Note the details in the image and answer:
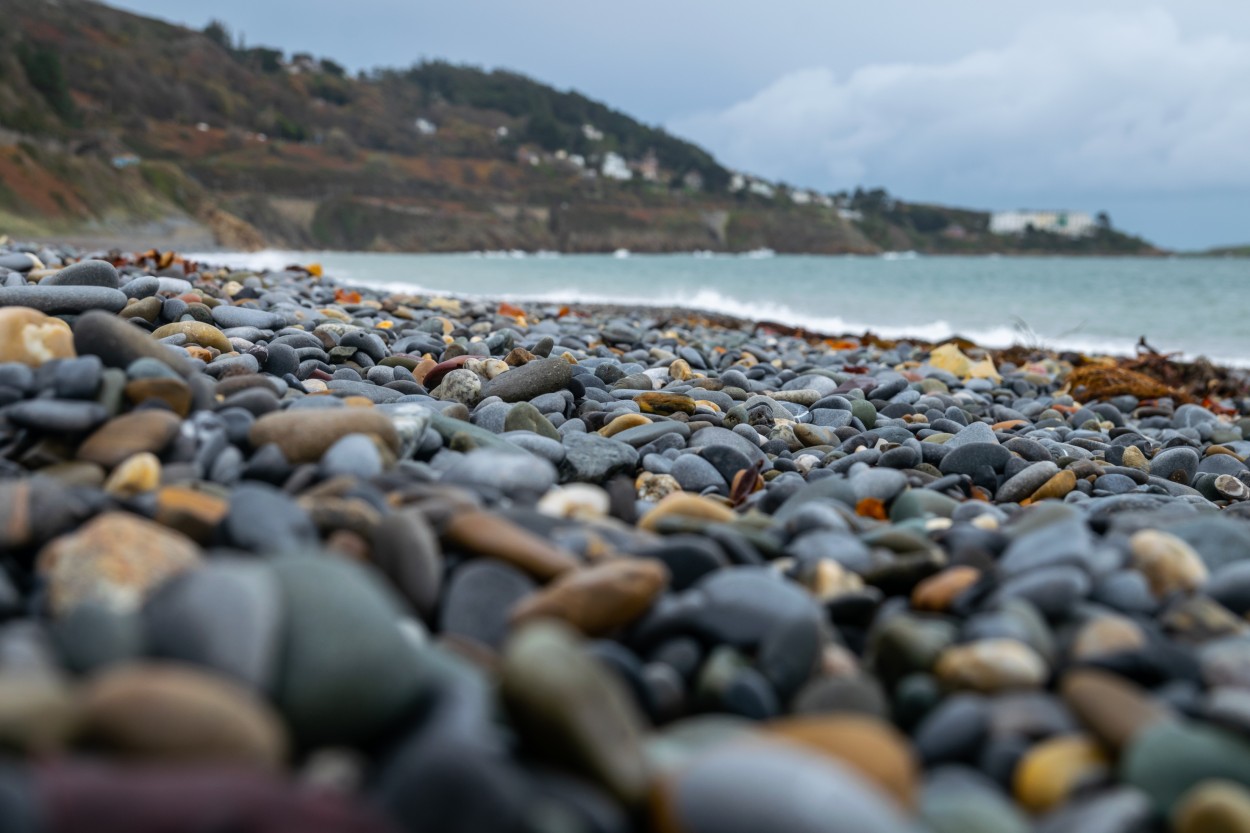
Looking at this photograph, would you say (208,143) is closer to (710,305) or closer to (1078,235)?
(710,305)

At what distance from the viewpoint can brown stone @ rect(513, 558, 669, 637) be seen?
4.69 feet

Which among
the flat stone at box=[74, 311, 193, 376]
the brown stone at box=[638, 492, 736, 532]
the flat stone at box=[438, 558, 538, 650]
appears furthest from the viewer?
the flat stone at box=[74, 311, 193, 376]

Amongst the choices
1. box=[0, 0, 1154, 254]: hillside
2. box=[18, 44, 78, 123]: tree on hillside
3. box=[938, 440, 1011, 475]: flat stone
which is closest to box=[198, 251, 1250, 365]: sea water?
box=[938, 440, 1011, 475]: flat stone

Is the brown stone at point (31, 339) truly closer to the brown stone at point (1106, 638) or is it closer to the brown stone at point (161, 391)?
the brown stone at point (161, 391)

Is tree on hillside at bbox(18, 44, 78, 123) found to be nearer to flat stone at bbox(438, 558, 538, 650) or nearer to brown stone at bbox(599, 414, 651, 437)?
brown stone at bbox(599, 414, 651, 437)

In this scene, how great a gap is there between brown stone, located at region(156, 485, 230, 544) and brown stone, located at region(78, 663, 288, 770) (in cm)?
55

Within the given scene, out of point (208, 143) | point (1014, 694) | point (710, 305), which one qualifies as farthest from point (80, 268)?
point (208, 143)

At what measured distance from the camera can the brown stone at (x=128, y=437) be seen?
6.21ft

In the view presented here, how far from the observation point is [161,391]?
6.93ft

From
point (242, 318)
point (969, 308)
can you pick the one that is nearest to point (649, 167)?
point (969, 308)

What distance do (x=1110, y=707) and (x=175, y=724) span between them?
4.10 ft

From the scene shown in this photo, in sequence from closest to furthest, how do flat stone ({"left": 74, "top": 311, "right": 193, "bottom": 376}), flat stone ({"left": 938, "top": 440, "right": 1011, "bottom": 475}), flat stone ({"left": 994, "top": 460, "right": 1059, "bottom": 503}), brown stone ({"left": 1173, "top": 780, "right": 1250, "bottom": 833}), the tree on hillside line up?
brown stone ({"left": 1173, "top": 780, "right": 1250, "bottom": 833}) → flat stone ({"left": 74, "top": 311, "right": 193, "bottom": 376}) → flat stone ({"left": 994, "top": 460, "right": 1059, "bottom": 503}) → flat stone ({"left": 938, "top": 440, "right": 1011, "bottom": 475}) → the tree on hillside

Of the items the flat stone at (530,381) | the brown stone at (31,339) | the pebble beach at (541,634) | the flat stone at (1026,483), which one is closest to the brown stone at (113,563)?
the pebble beach at (541,634)

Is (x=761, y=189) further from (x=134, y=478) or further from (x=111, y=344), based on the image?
(x=134, y=478)
